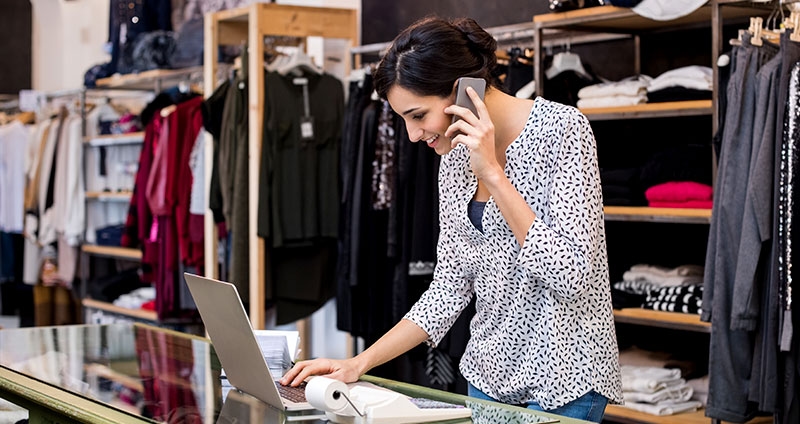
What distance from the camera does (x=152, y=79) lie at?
24.3 feet

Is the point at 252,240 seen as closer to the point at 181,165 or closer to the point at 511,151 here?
the point at 181,165

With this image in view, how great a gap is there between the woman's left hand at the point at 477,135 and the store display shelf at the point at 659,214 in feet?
6.94

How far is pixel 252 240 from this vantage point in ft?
19.0

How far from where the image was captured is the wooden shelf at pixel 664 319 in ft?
13.5

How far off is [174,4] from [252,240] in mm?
3071

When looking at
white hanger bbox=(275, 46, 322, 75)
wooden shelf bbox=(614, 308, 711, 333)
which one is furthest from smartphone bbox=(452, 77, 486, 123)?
white hanger bbox=(275, 46, 322, 75)

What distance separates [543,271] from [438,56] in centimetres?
52

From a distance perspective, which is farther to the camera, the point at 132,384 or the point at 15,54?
the point at 15,54

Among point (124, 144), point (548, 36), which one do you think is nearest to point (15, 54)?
point (124, 144)

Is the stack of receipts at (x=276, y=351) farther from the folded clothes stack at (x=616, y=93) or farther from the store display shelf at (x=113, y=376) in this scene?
the folded clothes stack at (x=616, y=93)

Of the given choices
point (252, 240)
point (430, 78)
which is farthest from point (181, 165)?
point (430, 78)

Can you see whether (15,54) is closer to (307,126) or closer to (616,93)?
(307,126)

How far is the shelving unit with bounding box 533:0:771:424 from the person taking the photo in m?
4.07

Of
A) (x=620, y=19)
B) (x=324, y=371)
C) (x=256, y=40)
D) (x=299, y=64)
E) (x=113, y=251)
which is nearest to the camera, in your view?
(x=324, y=371)
